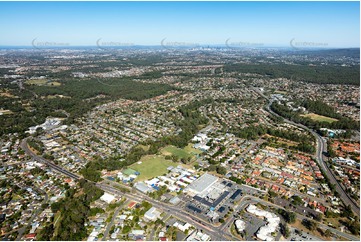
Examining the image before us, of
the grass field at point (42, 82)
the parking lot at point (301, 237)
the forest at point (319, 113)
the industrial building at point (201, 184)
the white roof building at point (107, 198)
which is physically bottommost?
the parking lot at point (301, 237)

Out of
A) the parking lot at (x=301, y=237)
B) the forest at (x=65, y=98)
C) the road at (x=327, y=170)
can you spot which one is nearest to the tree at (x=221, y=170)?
the parking lot at (x=301, y=237)

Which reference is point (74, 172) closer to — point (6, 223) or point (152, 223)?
point (6, 223)

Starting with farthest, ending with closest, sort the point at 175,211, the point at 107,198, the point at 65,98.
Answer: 1. the point at 65,98
2. the point at 107,198
3. the point at 175,211

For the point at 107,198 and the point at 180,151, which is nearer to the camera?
the point at 107,198

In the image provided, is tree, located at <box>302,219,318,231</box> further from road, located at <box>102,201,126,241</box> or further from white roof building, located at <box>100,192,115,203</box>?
white roof building, located at <box>100,192,115,203</box>

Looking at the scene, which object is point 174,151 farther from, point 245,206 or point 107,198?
point 245,206

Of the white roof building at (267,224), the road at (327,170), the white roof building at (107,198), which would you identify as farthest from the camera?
the road at (327,170)

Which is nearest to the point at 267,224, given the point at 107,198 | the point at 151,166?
the point at 107,198

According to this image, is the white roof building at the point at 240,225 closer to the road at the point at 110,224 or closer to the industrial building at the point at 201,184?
the industrial building at the point at 201,184

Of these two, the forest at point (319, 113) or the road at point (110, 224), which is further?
the forest at point (319, 113)
